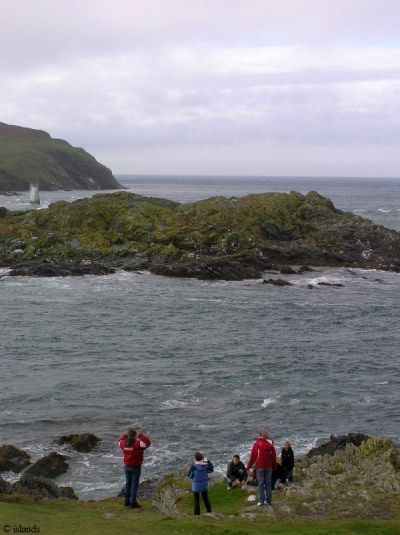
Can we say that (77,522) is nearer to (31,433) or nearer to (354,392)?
(31,433)

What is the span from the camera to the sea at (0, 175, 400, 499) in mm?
32625

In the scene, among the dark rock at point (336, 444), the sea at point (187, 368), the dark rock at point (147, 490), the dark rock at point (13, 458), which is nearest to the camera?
the dark rock at point (147, 490)

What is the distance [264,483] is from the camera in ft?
67.3

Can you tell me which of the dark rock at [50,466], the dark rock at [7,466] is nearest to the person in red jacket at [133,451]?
the dark rock at [50,466]

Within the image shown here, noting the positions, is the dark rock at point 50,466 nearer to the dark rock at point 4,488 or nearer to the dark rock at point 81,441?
the dark rock at point 81,441

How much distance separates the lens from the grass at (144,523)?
689 inches

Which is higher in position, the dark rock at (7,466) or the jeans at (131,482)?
the jeans at (131,482)

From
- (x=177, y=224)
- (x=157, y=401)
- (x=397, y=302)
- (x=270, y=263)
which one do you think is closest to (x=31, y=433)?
(x=157, y=401)

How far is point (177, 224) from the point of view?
9269 cm

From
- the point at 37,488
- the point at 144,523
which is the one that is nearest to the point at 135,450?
the point at 144,523

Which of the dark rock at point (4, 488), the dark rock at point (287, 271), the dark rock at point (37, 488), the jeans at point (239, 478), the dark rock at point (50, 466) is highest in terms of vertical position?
the dark rock at point (287, 271)

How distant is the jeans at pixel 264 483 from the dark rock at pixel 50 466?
10669mm

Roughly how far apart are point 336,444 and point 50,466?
1156 centimetres

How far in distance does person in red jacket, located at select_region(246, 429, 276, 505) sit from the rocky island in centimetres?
5444
